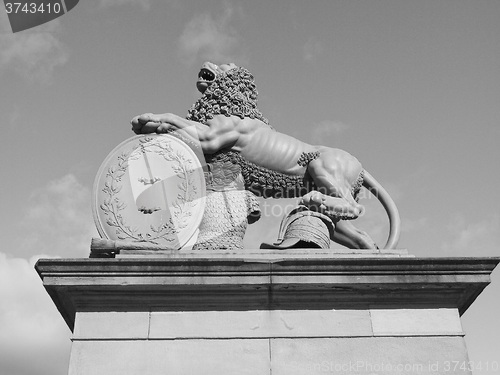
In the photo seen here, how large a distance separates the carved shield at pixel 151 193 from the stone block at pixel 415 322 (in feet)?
7.52

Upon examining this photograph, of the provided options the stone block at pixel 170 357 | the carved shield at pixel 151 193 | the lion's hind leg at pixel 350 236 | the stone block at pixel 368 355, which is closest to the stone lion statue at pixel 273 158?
the lion's hind leg at pixel 350 236

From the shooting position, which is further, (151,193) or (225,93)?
(225,93)

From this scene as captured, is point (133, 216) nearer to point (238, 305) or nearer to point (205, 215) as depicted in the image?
point (205, 215)

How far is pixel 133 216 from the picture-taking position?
639 centimetres

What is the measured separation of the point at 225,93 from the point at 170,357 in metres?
3.77

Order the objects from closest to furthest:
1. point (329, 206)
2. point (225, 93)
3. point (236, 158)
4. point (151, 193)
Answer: point (151, 193) → point (329, 206) → point (236, 158) → point (225, 93)

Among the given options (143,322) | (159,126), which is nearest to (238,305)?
(143,322)

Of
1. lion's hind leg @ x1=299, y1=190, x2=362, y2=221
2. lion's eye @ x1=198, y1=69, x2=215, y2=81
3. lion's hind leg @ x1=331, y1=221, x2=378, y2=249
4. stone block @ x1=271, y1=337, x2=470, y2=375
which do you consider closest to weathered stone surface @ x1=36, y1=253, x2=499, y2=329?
stone block @ x1=271, y1=337, x2=470, y2=375

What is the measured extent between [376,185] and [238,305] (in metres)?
3.14

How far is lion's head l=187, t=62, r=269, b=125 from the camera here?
7.50 metres

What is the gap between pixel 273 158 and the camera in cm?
729

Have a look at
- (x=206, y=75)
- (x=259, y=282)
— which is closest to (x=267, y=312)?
(x=259, y=282)

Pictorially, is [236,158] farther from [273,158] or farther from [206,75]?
[206,75]

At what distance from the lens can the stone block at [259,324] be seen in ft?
17.8
